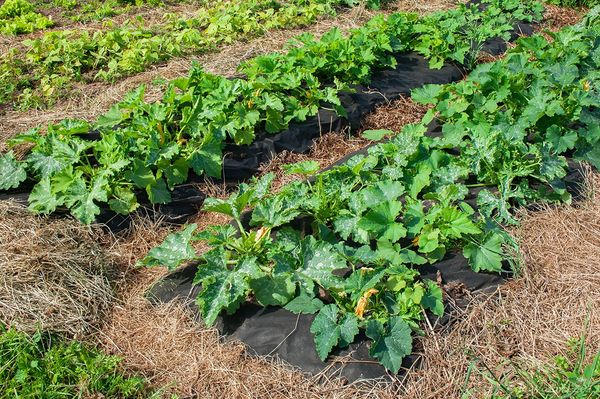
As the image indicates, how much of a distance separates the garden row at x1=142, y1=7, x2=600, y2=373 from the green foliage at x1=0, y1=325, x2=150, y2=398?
544 mm

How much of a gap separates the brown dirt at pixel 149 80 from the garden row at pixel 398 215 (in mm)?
2173

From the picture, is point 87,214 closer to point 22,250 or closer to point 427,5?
point 22,250

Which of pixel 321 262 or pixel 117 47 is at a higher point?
pixel 117 47

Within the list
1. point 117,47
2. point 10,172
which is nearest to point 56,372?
point 10,172

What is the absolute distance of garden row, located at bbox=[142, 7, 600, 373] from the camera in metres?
3.22

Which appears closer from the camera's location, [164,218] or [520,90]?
[164,218]

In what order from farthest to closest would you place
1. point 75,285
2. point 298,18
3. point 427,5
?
point 427,5 < point 298,18 < point 75,285

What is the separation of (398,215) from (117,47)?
3824 millimetres

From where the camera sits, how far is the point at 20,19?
281 inches

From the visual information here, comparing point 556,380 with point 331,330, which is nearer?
point 556,380

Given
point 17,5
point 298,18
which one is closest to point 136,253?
point 298,18

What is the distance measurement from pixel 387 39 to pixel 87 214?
3302 mm

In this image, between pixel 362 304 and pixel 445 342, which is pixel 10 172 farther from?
pixel 445 342

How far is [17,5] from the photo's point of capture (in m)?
7.51
